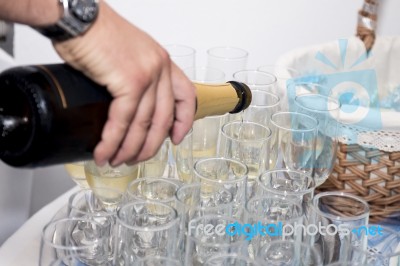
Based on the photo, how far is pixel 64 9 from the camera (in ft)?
2.15

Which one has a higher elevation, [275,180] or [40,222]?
[275,180]

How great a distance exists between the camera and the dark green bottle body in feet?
1.95

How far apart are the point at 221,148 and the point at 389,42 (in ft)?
1.99

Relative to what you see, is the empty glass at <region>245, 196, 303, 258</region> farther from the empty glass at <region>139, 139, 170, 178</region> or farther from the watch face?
the watch face

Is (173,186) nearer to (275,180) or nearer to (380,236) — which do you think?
(275,180)

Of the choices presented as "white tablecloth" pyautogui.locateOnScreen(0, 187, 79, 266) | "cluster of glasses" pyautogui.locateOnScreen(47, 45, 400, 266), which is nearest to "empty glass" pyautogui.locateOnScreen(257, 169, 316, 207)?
"cluster of glasses" pyautogui.locateOnScreen(47, 45, 400, 266)

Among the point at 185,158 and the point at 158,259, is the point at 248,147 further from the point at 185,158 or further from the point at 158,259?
the point at 158,259

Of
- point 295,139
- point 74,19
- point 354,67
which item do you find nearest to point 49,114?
point 74,19

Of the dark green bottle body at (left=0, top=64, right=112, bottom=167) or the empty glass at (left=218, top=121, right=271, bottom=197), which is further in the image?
the empty glass at (left=218, top=121, right=271, bottom=197)

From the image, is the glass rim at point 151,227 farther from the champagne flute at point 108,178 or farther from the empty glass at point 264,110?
the empty glass at point 264,110

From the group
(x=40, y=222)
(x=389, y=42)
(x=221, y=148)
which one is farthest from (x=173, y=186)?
(x=389, y=42)

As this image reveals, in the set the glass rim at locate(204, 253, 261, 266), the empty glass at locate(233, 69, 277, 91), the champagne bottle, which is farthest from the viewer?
the empty glass at locate(233, 69, 277, 91)

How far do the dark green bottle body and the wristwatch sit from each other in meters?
0.03

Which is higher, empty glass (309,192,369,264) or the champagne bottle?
the champagne bottle
